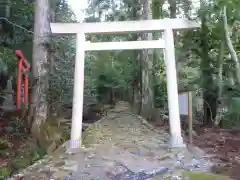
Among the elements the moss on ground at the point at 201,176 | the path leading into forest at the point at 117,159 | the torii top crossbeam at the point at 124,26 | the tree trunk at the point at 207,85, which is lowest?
the moss on ground at the point at 201,176

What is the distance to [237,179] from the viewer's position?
4430 millimetres

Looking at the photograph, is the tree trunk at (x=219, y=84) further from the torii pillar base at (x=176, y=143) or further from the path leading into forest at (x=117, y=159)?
the torii pillar base at (x=176, y=143)

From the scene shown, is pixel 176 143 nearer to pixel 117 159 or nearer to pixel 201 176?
pixel 117 159

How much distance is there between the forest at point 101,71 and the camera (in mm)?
7039

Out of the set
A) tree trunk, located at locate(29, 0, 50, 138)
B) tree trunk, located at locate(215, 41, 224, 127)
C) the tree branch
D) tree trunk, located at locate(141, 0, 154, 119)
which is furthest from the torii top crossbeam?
tree trunk, located at locate(141, 0, 154, 119)

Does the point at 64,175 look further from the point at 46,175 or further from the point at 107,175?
the point at 107,175

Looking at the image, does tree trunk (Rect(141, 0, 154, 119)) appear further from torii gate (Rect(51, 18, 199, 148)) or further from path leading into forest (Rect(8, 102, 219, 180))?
torii gate (Rect(51, 18, 199, 148))

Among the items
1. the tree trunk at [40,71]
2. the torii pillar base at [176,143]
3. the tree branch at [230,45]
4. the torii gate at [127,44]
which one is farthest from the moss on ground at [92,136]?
the tree branch at [230,45]

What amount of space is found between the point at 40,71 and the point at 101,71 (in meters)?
5.42

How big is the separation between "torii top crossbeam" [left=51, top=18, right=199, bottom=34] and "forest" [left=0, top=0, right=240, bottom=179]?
68 cm

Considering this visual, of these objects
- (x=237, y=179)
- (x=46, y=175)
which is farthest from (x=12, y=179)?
(x=237, y=179)

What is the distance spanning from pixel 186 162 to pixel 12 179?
9.70 feet

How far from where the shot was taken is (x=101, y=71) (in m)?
12.4

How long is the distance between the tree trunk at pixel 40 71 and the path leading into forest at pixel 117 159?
104 cm
